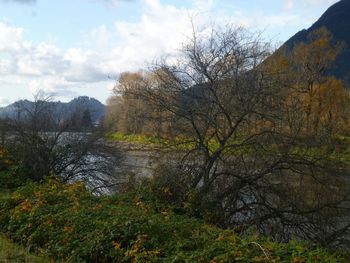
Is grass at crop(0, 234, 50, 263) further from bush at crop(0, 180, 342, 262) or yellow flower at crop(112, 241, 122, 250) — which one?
yellow flower at crop(112, 241, 122, 250)

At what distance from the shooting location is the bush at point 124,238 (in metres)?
6.61

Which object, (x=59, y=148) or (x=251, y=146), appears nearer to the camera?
(x=251, y=146)

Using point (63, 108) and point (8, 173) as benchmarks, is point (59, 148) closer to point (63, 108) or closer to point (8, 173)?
point (63, 108)

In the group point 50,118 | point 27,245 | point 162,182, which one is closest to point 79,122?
point 50,118

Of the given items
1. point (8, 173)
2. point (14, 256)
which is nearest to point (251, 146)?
point (8, 173)

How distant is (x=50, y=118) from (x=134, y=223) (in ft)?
42.5

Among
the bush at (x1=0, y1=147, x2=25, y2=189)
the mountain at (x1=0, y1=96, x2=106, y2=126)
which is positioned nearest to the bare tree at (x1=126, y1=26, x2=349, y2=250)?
the bush at (x1=0, y1=147, x2=25, y2=189)

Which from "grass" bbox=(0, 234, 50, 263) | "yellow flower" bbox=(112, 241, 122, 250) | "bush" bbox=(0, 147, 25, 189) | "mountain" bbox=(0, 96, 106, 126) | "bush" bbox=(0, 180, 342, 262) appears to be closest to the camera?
"grass" bbox=(0, 234, 50, 263)

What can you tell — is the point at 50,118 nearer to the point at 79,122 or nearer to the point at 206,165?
the point at 79,122

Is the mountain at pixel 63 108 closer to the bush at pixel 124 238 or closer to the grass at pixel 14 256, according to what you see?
the bush at pixel 124 238

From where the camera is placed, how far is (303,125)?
48.4 feet

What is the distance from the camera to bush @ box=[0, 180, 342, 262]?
661 centimetres

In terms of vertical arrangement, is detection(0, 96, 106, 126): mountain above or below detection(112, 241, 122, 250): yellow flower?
above

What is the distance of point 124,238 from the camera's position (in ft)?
24.6
